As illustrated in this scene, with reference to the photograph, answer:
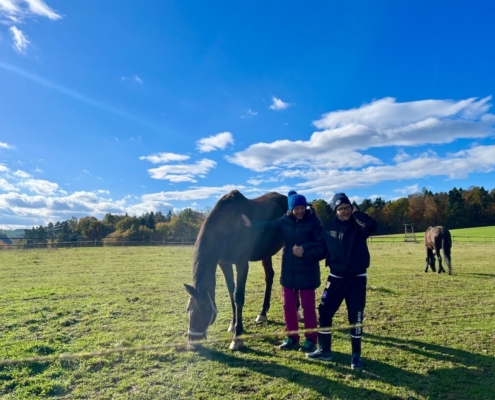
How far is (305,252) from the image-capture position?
15.0ft

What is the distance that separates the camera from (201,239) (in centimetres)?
503

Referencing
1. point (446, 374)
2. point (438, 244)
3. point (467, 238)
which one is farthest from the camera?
point (467, 238)

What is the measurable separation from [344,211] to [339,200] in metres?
0.15

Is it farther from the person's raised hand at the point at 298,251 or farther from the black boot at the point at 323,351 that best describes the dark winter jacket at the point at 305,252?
the black boot at the point at 323,351

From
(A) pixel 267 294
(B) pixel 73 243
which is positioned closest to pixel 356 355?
(A) pixel 267 294

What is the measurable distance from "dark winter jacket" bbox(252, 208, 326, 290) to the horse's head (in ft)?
3.67

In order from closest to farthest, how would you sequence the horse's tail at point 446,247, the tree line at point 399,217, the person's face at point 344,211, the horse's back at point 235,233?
1. the person's face at point 344,211
2. the horse's back at point 235,233
3. the horse's tail at point 446,247
4. the tree line at point 399,217

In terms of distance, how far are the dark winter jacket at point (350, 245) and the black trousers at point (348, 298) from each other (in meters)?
0.11

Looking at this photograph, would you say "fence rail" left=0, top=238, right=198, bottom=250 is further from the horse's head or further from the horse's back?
the horse's head

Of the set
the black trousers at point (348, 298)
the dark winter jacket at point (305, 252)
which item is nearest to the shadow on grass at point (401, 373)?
the black trousers at point (348, 298)

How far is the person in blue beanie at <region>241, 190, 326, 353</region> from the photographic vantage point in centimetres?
464

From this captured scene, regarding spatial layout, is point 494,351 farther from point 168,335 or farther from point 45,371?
point 45,371

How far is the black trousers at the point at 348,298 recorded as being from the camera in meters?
4.24

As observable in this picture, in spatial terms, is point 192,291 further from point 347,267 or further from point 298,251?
point 347,267
